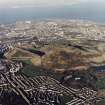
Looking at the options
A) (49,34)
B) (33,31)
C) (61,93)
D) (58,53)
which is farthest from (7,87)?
(33,31)

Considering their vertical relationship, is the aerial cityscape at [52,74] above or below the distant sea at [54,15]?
above

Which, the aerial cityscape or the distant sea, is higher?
the aerial cityscape

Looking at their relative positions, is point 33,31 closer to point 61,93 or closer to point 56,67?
point 56,67

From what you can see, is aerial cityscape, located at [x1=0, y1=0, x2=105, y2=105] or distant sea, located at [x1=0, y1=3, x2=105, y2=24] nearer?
aerial cityscape, located at [x1=0, y1=0, x2=105, y2=105]

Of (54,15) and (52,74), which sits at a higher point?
(52,74)

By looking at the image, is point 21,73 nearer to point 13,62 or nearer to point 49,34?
point 13,62

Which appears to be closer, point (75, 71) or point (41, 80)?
point (41, 80)

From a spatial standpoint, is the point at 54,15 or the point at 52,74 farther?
the point at 54,15

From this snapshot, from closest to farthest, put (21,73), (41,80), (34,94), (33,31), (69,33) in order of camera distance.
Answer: (34,94)
(41,80)
(21,73)
(69,33)
(33,31)

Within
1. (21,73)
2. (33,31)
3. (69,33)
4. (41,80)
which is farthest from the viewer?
(33,31)

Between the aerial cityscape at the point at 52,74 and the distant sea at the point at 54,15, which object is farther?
the distant sea at the point at 54,15

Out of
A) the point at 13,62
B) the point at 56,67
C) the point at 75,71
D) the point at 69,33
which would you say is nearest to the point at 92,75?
the point at 75,71
